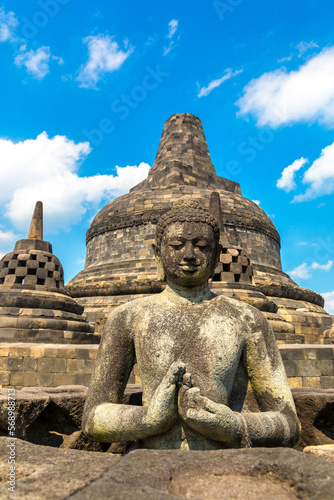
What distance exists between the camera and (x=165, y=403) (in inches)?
84.9

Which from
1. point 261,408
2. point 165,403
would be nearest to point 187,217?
point 165,403

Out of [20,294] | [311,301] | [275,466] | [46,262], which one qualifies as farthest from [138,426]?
[311,301]

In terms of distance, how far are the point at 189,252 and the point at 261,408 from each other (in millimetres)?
1241

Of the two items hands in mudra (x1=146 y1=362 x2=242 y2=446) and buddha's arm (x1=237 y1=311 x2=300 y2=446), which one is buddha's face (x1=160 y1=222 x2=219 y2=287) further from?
hands in mudra (x1=146 y1=362 x2=242 y2=446)

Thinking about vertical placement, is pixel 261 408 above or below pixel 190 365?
below

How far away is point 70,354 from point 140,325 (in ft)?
17.5

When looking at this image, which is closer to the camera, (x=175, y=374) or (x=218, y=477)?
(x=218, y=477)

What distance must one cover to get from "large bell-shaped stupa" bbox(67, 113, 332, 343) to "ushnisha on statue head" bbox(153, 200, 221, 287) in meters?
9.34

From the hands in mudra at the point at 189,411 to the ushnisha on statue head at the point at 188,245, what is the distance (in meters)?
0.81

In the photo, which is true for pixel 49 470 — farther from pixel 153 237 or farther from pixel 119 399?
pixel 153 237

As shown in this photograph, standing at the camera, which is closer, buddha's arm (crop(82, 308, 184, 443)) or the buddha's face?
buddha's arm (crop(82, 308, 184, 443))

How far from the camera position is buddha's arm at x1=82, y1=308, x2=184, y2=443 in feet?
7.13

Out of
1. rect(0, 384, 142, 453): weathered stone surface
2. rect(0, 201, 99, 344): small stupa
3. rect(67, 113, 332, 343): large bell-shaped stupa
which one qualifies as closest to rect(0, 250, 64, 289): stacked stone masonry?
rect(0, 201, 99, 344): small stupa

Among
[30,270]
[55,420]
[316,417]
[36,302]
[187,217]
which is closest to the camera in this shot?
[187,217]
